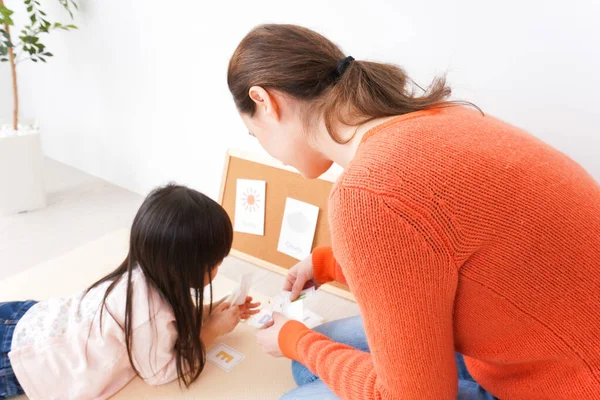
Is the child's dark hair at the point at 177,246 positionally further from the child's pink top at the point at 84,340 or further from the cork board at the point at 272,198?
the cork board at the point at 272,198

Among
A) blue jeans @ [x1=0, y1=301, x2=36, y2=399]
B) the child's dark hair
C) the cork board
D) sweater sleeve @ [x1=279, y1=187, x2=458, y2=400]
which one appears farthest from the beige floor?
sweater sleeve @ [x1=279, y1=187, x2=458, y2=400]

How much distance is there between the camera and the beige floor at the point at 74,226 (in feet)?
5.68

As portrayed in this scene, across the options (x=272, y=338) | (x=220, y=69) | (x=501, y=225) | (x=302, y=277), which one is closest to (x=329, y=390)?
(x=272, y=338)

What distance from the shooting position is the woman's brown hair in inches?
31.0

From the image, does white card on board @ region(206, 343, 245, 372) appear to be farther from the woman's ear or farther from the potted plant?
the potted plant

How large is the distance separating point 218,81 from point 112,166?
2.86 ft

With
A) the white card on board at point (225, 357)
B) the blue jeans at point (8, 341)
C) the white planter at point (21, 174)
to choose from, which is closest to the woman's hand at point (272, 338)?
the white card on board at point (225, 357)

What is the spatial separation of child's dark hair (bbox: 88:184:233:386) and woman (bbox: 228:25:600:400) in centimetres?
50

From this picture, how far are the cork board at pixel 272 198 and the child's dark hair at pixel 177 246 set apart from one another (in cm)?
55

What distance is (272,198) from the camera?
182cm

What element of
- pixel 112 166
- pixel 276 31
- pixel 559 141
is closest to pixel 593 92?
pixel 559 141

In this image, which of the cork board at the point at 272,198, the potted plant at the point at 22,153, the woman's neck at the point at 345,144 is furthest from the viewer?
the potted plant at the point at 22,153

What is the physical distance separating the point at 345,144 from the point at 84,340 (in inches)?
30.2

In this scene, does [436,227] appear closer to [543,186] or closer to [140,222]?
[543,186]
